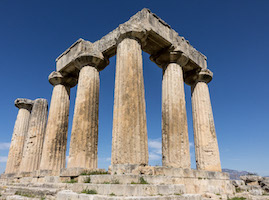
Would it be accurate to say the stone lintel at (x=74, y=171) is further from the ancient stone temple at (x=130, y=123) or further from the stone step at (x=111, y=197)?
the stone step at (x=111, y=197)

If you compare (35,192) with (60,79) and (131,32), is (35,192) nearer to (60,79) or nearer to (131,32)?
(131,32)

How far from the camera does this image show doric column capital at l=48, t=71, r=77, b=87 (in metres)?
18.8

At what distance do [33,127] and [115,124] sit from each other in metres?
12.0

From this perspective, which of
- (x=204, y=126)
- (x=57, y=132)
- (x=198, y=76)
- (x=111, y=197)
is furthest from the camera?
(x=198, y=76)

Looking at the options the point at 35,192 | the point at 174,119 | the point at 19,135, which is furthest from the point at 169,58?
the point at 19,135

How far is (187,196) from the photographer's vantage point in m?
7.98

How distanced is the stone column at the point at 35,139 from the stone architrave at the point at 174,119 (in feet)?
38.5

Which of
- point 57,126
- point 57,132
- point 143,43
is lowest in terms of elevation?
point 57,132

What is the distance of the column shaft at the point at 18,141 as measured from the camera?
21281mm

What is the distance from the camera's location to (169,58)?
618 inches

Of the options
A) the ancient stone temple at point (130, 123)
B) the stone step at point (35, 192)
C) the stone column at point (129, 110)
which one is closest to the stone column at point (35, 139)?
the ancient stone temple at point (130, 123)

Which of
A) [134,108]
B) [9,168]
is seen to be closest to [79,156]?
[134,108]

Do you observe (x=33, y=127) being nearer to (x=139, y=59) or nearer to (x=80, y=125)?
(x=80, y=125)

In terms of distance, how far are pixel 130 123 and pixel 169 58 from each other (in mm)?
7049
